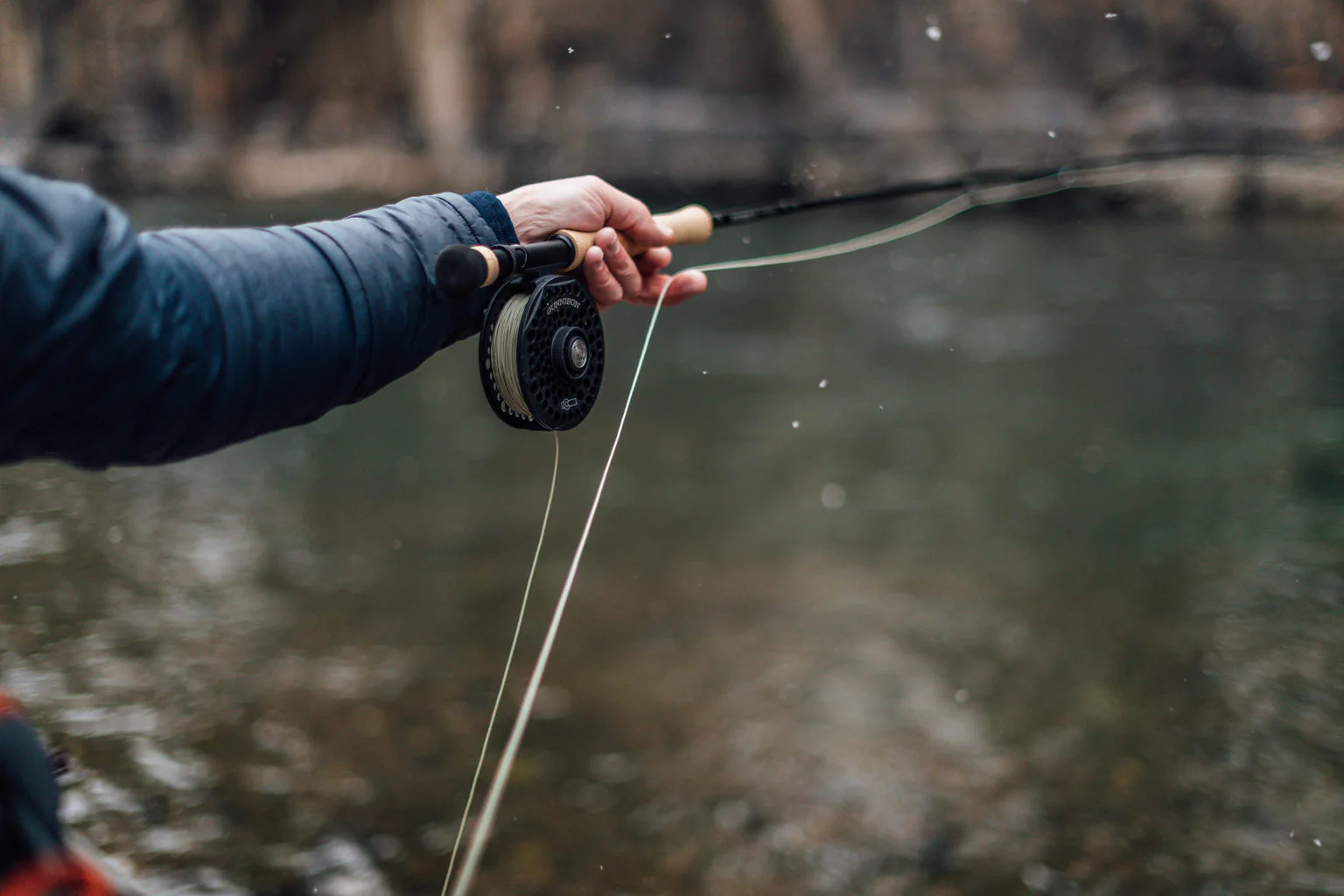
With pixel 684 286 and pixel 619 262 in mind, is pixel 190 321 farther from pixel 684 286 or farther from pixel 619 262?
pixel 684 286

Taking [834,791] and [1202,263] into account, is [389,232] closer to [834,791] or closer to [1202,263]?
[834,791]

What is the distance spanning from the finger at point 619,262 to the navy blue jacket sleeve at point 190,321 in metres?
0.34

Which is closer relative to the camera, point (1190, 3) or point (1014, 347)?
point (1014, 347)

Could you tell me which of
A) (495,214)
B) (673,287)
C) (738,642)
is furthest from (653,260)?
(738,642)

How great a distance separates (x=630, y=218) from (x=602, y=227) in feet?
0.27

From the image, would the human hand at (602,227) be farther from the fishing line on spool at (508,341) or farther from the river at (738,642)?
the river at (738,642)

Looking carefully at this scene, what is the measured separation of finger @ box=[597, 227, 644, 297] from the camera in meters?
1.77

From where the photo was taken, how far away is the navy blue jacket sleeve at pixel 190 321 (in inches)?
38.1

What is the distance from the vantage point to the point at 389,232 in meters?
1.36

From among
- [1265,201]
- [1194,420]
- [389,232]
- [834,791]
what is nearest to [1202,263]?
[1265,201]

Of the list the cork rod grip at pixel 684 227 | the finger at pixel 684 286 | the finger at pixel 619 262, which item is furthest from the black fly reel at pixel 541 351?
the finger at pixel 684 286

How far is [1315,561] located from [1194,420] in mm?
2514

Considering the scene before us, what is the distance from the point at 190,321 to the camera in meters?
1.10

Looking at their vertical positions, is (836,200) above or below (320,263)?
below
